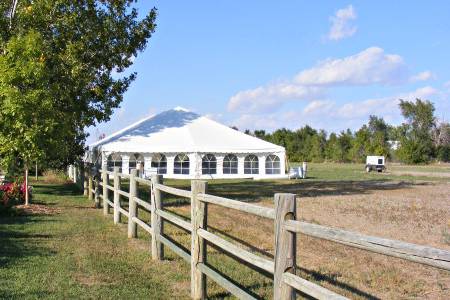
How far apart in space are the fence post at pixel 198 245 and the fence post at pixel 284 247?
2.23 m

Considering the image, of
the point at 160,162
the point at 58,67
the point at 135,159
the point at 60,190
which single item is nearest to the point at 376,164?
the point at 160,162

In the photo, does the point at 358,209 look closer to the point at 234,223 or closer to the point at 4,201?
the point at 234,223

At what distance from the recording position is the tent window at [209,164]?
4291cm

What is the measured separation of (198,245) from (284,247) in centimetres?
243

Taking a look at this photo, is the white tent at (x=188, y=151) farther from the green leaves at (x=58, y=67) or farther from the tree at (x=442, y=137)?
the tree at (x=442, y=137)

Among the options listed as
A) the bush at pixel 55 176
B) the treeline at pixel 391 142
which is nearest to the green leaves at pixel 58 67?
the bush at pixel 55 176

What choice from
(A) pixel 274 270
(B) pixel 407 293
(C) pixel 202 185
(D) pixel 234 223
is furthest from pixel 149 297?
(D) pixel 234 223

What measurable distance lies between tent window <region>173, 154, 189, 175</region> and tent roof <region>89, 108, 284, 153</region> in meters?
1.49

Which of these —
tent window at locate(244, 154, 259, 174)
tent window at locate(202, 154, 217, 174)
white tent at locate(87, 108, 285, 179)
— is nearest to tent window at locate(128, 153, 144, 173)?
white tent at locate(87, 108, 285, 179)

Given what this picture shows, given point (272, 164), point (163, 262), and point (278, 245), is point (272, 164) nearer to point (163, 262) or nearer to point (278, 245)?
point (163, 262)

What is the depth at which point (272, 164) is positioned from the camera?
147ft

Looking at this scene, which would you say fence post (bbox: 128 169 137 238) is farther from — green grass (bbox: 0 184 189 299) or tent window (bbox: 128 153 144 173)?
tent window (bbox: 128 153 144 173)

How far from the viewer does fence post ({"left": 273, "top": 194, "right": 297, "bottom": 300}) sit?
4512mm

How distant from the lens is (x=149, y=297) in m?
6.68
